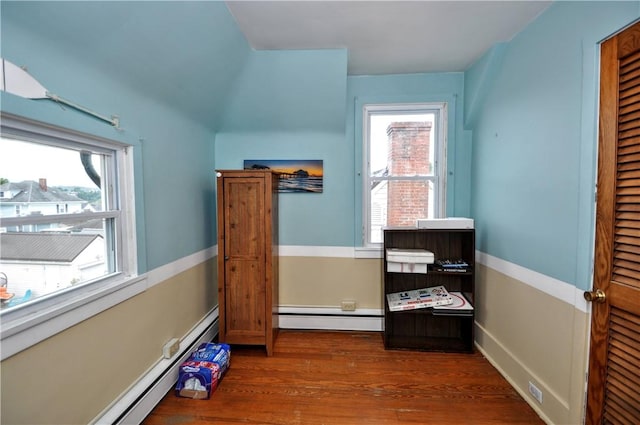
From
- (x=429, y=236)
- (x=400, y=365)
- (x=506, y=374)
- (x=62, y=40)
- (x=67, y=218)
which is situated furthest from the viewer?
(x=429, y=236)

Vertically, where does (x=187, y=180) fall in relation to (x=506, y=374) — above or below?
above

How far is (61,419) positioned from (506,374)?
2753mm

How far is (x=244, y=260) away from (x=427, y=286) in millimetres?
1813

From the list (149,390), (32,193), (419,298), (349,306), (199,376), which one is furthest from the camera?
(349,306)

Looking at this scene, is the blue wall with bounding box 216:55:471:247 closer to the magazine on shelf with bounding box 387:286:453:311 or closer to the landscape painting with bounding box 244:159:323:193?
the landscape painting with bounding box 244:159:323:193

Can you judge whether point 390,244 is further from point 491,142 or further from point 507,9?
point 507,9

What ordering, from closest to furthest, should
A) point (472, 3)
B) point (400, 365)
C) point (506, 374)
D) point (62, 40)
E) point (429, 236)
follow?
point (62, 40) < point (472, 3) < point (506, 374) < point (400, 365) < point (429, 236)

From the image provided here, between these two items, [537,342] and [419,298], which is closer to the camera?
[537,342]

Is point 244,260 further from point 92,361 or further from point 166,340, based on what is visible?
point 92,361

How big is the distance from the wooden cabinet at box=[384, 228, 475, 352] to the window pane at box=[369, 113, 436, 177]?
680 mm

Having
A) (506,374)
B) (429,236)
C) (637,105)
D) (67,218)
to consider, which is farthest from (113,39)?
(506,374)

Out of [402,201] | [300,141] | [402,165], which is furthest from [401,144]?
[300,141]

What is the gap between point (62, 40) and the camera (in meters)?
1.12

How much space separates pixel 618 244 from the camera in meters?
1.26
